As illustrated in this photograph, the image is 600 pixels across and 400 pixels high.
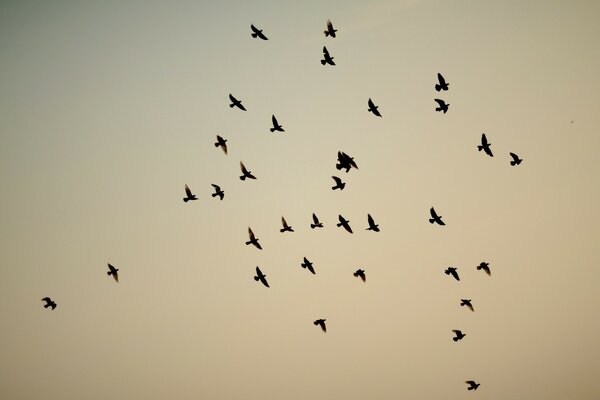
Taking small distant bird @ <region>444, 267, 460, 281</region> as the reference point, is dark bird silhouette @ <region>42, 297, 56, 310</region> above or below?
above

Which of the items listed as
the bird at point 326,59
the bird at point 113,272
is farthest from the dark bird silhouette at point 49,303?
the bird at point 326,59

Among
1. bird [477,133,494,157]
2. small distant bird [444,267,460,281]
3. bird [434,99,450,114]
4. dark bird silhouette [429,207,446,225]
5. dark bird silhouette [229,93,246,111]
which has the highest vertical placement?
dark bird silhouette [229,93,246,111]

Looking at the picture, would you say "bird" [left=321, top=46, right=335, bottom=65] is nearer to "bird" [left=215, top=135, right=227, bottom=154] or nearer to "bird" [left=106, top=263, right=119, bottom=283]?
"bird" [left=215, top=135, right=227, bottom=154]

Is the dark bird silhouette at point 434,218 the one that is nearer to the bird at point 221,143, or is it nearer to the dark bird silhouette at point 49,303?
the bird at point 221,143

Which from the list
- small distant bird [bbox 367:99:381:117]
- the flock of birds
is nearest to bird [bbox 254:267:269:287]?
the flock of birds

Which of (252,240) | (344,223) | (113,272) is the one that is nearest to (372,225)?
(344,223)

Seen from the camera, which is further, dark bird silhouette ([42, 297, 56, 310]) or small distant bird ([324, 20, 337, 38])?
dark bird silhouette ([42, 297, 56, 310])

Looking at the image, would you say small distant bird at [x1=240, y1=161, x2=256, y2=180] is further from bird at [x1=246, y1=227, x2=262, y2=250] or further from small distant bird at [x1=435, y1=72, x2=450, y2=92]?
small distant bird at [x1=435, y1=72, x2=450, y2=92]

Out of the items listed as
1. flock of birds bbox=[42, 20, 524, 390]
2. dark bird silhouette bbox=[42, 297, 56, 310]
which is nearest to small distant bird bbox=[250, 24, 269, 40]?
flock of birds bbox=[42, 20, 524, 390]

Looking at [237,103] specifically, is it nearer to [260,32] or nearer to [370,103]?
[260,32]

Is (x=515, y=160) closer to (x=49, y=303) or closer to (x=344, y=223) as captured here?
(x=344, y=223)

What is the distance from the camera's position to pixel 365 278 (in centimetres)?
4447

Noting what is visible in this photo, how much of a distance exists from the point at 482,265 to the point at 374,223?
8684mm

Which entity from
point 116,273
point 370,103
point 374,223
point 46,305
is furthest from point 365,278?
point 46,305
